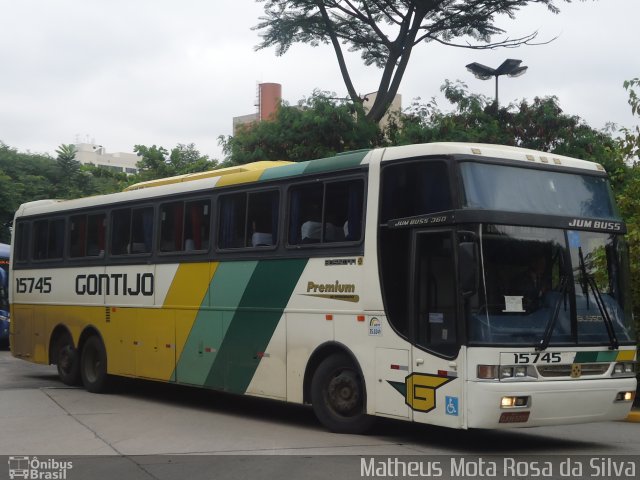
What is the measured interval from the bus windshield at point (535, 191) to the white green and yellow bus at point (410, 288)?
0.02 metres

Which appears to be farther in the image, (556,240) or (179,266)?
(179,266)

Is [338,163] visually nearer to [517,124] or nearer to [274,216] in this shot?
[274,216]

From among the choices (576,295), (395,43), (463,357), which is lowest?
(463,357)

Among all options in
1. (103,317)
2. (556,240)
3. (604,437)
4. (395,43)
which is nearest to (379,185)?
(556,240)

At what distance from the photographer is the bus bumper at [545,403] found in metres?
9.73

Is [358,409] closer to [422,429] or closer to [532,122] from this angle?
[422,429]

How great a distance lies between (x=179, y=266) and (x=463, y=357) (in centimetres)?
601

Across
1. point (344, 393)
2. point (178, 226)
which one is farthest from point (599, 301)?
point (178, 226)

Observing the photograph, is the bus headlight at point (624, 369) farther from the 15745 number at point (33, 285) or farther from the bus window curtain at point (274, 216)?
the 15745 number at point (33, 285)

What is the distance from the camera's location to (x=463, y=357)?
32.5 feet

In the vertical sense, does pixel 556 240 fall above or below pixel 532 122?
below

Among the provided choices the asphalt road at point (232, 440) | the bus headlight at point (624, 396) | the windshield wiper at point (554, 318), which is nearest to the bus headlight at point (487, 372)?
the windshield wiper at point (554, 318)

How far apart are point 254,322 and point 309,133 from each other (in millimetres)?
12590

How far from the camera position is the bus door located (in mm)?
10039
